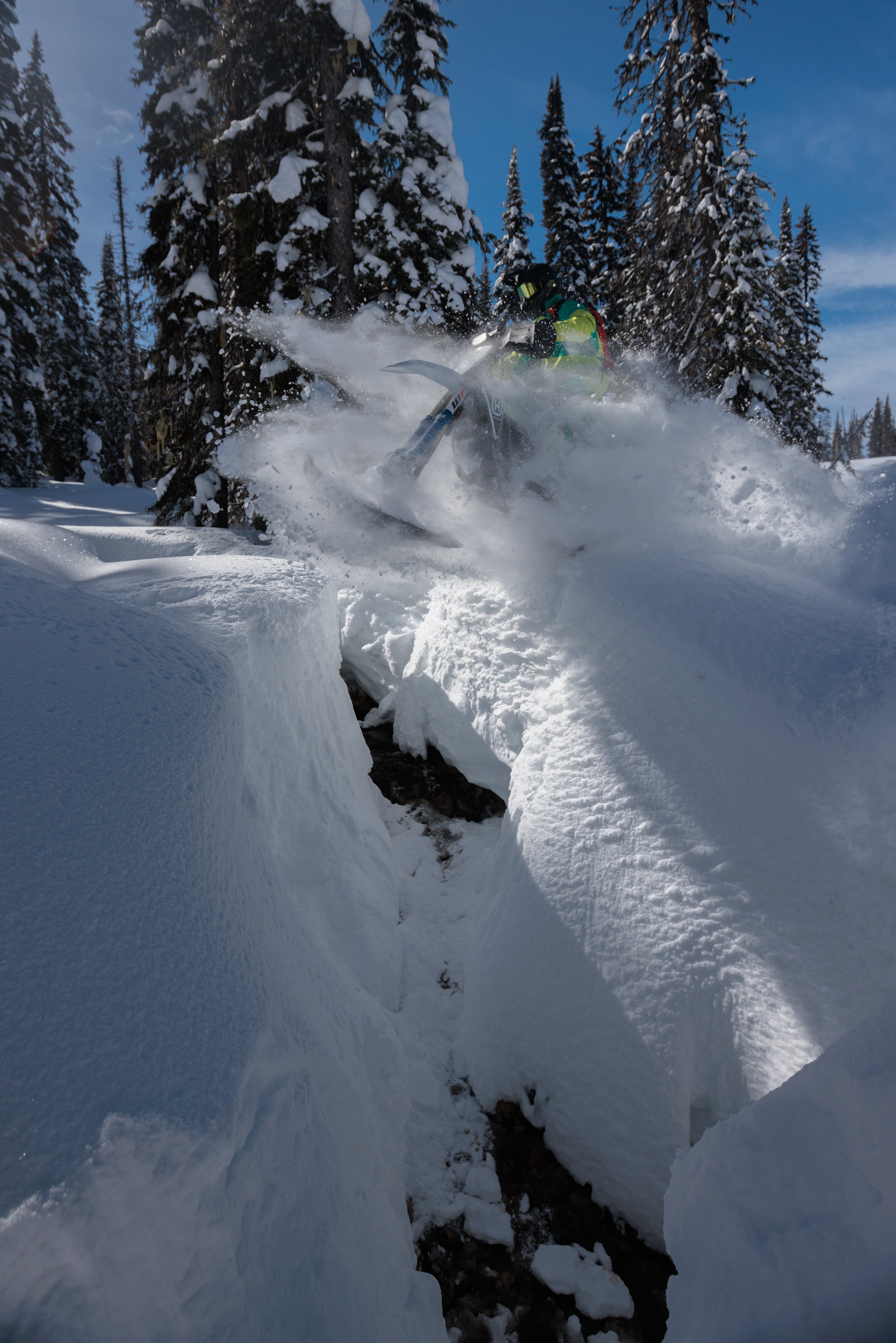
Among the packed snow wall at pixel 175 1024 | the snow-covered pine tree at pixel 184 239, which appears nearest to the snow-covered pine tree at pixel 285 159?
the snow-covered pine tree at pixel 184 239

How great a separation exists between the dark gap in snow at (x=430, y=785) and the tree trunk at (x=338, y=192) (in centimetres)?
652

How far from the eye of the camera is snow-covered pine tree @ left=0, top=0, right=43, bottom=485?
1460 centimetres

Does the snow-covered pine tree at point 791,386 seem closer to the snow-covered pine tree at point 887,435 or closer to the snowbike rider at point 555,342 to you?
the snowbike rider at point 555,342

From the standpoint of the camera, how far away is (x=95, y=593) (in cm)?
348

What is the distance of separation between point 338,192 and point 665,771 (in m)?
9.23

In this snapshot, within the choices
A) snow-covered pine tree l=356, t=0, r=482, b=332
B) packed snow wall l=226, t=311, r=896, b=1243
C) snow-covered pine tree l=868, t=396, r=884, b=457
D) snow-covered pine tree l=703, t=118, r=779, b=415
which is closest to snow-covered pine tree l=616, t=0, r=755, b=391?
snow-covered pine tree l=703, t=118, r=779, b=415

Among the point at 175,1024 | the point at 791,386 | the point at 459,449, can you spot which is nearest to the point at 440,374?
the point at 459,449

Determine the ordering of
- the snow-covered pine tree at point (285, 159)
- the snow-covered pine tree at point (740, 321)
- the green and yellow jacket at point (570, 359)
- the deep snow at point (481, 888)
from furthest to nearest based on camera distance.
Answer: the snow-covered pine tree at point (740, 321), the snow-covered pine tree at point (285, 159), the green and yellow jacket at point (570, 359), the deep snow at point (481, 888)

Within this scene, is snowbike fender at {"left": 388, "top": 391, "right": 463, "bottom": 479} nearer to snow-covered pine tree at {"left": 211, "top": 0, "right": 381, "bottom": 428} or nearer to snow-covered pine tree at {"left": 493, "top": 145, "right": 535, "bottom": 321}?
snow-covered pine tree at {"left": 211, "top": 0, "right": 381, "bottom": 428}

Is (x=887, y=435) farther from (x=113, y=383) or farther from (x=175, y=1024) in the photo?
(x=175, y=1024)

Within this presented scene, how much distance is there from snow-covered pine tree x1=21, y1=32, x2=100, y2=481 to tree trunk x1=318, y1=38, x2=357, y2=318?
46.2 ft

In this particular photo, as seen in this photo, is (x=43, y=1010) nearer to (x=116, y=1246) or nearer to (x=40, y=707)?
(x=116, y=1246)

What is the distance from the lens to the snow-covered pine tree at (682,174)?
8.59m

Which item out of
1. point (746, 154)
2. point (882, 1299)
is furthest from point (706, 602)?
point (746, 154)
